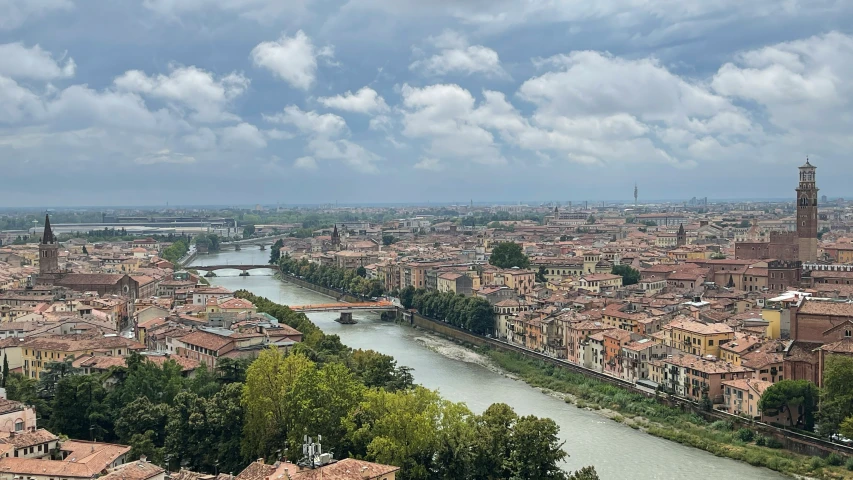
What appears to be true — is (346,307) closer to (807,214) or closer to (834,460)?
(807,214)

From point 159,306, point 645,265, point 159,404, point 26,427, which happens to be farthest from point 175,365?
point 645,265

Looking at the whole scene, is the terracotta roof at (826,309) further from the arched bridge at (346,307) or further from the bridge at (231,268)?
the bridge at (231,268)

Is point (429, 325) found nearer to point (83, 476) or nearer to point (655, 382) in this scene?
point (655, 382)

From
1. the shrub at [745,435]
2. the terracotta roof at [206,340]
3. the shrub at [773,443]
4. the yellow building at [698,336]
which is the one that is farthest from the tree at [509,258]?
the shrub at [773,443]

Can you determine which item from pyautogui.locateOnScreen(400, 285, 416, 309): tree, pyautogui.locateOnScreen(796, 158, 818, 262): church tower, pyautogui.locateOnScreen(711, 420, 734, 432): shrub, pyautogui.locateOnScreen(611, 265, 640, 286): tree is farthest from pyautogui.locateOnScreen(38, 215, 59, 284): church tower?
pyautogui.locateOnScreen(796, 158, 818, 262): church tower

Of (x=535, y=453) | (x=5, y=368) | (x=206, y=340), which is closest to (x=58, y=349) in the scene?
(x=5, y=368)

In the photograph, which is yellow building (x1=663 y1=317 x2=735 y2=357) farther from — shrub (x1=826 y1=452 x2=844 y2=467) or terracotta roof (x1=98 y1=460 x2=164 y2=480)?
terracotta roof (x1=98 y1=460 x2=164 y2=480)
